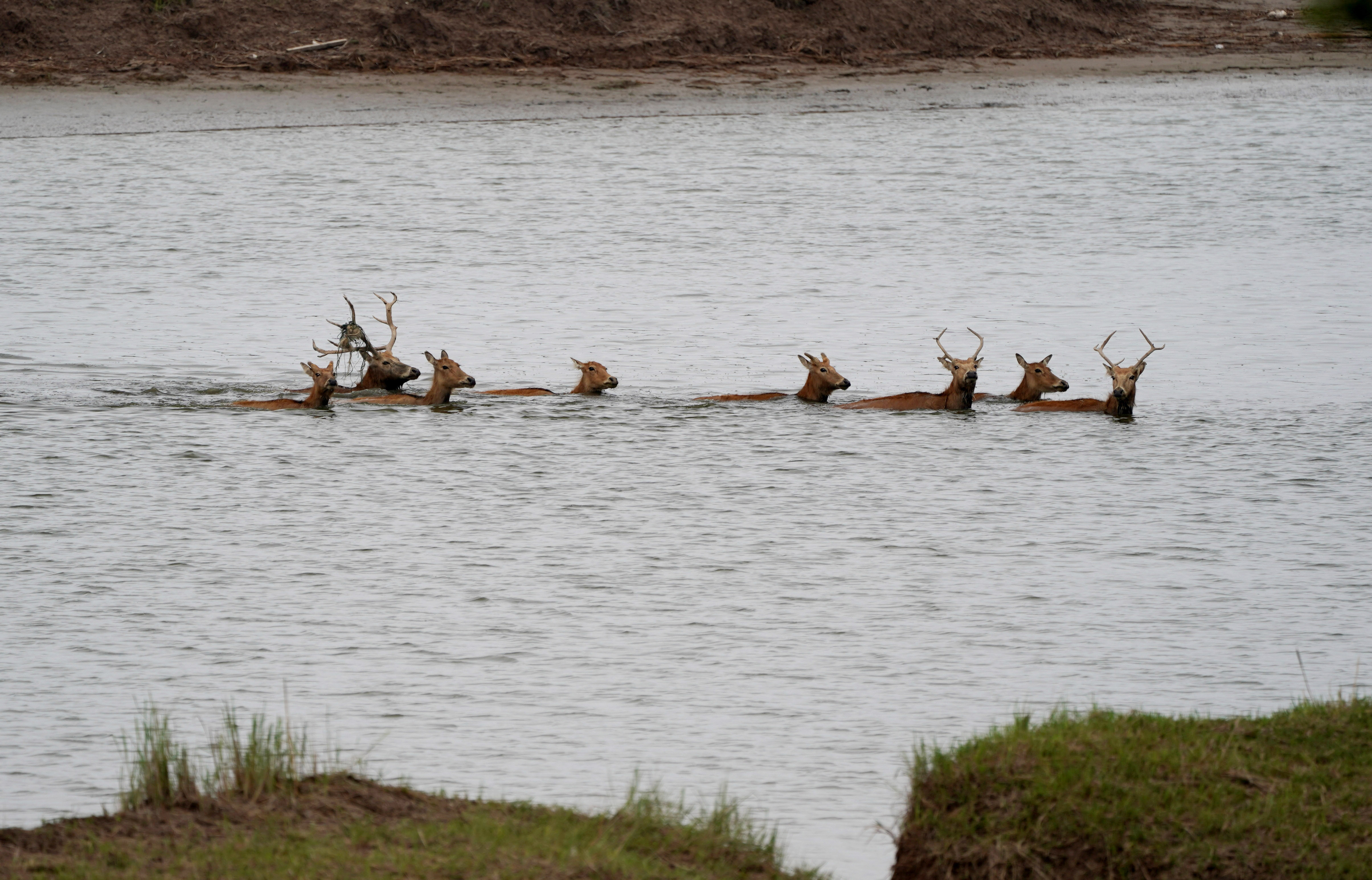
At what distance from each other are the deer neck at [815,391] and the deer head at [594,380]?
5.70ft

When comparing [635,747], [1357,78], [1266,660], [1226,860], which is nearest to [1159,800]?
[1226,860]

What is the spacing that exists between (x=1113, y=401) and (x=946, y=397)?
4.89 ft

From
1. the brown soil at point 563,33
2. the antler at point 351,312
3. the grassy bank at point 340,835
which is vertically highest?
the brown soil at point 563,33

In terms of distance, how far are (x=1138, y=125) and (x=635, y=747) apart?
91.1 ft

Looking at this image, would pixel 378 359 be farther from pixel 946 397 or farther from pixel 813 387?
pixel 946 397

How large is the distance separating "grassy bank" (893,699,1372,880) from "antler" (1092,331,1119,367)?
9.02 meters

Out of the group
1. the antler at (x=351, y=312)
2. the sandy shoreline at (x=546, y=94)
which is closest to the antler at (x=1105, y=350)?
the antler at (x=351, y=312)

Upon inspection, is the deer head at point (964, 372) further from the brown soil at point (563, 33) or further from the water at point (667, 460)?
the brown soil at point (563, 33)

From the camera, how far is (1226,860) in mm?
5938

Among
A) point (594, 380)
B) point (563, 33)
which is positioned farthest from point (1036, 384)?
point (563, 33)

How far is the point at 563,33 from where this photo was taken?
31.2 m

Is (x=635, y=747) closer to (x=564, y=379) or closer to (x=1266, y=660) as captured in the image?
(x=1266, y=660)

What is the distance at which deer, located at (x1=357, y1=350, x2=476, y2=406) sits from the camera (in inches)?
637

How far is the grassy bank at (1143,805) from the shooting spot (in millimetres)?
5984
